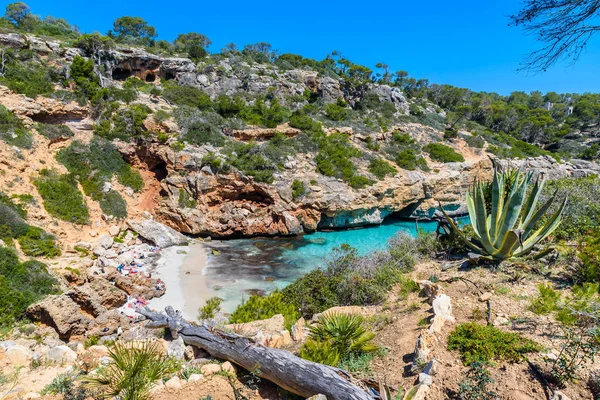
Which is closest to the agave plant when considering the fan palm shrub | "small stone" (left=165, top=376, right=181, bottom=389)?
"small stone" (left=165, top=376, right=181, bottom=389)

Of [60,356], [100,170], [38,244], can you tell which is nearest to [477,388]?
[60,356]

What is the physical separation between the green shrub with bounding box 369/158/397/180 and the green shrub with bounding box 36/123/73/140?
1871cm

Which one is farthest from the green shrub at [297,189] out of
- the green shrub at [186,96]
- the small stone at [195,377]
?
the small stone at [195,377]

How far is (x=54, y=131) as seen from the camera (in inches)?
661

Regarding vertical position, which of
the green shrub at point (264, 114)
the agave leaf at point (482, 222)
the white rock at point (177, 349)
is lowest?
the white rock at point (177, 349)

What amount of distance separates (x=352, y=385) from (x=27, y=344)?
21.5 ft

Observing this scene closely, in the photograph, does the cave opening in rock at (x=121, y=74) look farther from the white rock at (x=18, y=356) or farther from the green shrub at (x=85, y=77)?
the white rock at (x=18, y=356)

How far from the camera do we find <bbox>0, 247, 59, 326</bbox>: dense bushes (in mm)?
7168

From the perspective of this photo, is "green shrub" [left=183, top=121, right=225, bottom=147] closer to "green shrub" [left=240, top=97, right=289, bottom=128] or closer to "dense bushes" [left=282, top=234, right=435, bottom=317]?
"green shrub" [left=240, top=97, right=289, bottom=128]

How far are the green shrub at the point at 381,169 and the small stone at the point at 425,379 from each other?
58.6 ft

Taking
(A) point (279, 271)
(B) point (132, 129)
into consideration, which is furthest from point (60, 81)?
(A) point (279, 271)

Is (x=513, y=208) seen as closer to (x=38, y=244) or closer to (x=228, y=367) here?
(x=228, y=367)

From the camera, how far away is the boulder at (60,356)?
180 inches

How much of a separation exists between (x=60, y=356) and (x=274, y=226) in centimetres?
1288
